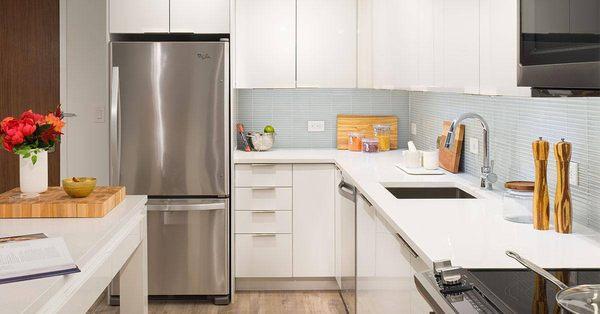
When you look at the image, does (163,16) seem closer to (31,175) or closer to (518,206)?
(31,175)

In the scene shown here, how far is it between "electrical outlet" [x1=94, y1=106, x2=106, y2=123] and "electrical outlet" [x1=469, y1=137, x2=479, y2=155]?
2557 millimetres

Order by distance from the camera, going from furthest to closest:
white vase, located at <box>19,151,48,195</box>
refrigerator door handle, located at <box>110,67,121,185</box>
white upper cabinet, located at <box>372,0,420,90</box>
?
refrigerator door handle, located at <box>110,67,121,185</box> → white upper cabinet, located at <box>372,0,420,90</box> → white vase, located at <box>19,151,48,195</box>

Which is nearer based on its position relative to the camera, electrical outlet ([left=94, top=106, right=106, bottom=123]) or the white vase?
the white vase

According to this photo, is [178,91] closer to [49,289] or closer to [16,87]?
[16,87]

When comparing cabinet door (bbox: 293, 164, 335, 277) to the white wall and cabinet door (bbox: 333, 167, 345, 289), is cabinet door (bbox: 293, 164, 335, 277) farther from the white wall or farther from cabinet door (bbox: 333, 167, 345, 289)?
the white wall

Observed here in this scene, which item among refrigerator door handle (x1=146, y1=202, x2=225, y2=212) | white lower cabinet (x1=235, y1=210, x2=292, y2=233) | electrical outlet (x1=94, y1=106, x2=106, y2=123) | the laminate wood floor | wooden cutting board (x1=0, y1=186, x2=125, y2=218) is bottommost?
the laminate wood floor

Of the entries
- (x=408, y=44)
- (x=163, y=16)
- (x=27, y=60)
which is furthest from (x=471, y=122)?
(x=27, y=60)

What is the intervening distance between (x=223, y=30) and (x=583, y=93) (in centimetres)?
329

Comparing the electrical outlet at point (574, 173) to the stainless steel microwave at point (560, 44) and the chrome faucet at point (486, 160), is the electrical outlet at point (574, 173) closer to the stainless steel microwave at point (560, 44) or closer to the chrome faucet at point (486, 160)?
the chrome faucet at point (486, 160)

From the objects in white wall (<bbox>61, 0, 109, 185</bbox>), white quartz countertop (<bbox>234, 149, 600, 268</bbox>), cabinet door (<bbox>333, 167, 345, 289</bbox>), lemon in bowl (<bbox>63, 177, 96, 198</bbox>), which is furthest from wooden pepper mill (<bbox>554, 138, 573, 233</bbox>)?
white wall (<bbox>61, 0, 109, 185</bbox>)

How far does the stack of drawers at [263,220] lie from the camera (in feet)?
15.4

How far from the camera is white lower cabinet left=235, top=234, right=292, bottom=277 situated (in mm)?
4727

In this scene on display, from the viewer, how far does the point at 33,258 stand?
2.08m

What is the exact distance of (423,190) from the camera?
141 inches
